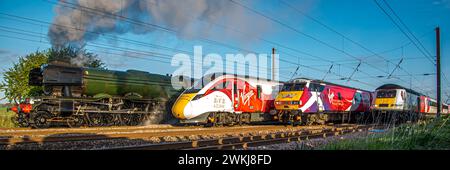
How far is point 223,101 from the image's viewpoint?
16562 millimetres

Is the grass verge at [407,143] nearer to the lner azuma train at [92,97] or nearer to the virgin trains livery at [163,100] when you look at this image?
the virgin trains livery at [163,100]

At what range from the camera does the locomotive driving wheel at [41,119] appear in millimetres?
15359

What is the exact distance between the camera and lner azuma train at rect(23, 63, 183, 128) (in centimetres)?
1586

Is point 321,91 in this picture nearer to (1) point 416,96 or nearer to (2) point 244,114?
(2) point 244,114

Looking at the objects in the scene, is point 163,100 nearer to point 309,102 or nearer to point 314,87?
point 309,102

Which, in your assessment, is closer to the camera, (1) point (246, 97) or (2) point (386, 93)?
(1) point (246, 97)

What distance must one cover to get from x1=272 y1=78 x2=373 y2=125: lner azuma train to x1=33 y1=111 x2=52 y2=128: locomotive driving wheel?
10912 millimetres

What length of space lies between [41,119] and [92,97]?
245 centimetres

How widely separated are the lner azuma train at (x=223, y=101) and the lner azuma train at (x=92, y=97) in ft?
10.7

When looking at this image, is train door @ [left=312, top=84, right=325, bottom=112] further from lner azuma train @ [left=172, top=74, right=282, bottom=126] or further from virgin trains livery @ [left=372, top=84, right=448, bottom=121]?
virgin trains livery @ [left=372, top=84, right=448, bottom=121]

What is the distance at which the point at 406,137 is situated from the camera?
28.9 ft

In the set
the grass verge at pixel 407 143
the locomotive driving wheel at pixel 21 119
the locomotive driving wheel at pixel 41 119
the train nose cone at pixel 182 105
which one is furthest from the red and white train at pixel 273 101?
the locomotive driving wheel at pixel 21 119

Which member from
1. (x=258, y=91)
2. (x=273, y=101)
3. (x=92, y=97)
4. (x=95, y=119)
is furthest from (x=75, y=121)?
(x=273, y=101)
